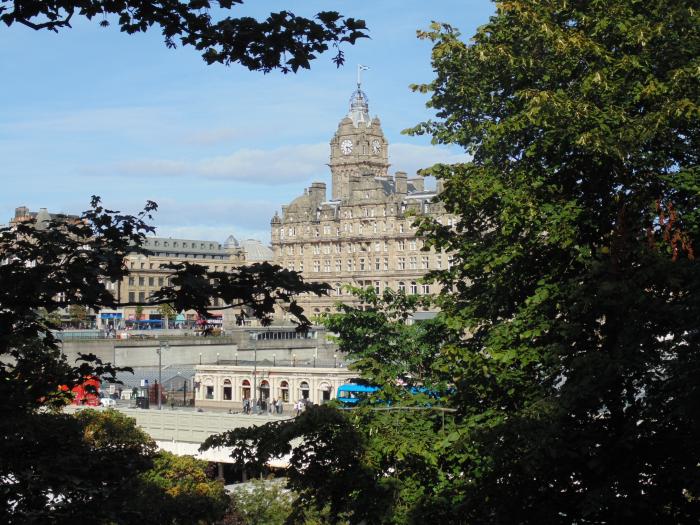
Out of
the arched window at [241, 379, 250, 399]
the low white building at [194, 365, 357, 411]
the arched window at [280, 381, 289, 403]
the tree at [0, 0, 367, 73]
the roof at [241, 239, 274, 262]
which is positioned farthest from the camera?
the roof at [241, 239, 274, 262]

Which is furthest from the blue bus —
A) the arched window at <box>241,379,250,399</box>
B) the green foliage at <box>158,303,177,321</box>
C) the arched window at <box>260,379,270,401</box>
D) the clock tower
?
the clock tower

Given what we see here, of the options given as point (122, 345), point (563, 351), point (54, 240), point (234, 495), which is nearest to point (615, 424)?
point (563, 351)

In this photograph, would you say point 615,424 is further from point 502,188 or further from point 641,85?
point 641,85

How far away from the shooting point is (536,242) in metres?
16.5

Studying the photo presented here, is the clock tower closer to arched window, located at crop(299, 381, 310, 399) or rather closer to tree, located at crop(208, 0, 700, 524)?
arched window, located at crop(299, 381, 310, 399)

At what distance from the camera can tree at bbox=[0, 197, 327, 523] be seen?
8.74 meters

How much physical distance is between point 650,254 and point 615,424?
2311mm

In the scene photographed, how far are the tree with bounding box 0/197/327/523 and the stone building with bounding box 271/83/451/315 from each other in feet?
326

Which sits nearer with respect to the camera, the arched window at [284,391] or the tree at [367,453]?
the tree at [367,453]

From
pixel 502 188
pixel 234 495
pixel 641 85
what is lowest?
pixel 234 495

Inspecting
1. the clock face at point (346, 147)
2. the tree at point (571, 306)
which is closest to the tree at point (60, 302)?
the tree at point (571, 306)

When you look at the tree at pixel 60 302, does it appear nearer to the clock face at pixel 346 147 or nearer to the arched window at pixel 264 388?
the arched window at pixel 264 388

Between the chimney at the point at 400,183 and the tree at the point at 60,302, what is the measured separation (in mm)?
110195

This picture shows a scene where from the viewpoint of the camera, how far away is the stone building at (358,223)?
393 feet
